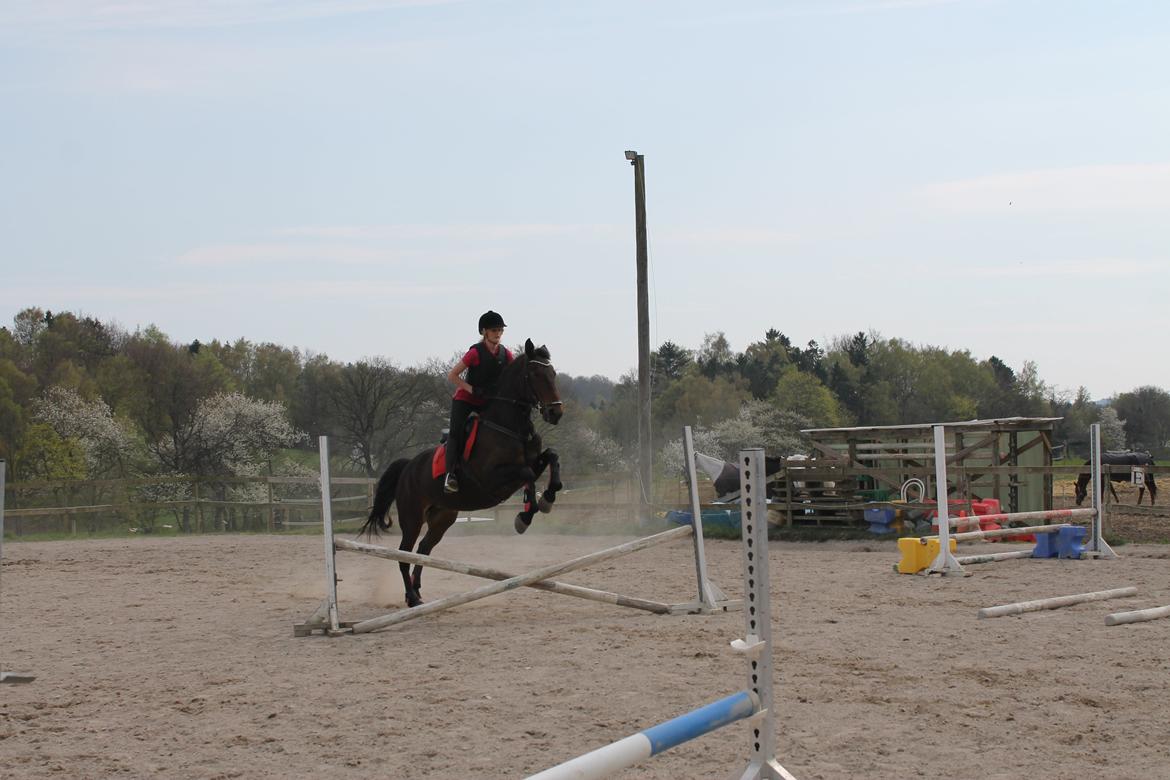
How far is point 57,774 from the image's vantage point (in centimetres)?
467

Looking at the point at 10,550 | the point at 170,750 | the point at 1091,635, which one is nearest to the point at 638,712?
the point at 170,750

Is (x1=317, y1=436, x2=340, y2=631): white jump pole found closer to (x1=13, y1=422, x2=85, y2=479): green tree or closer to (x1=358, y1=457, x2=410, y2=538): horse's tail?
(x1=358, y1=457, x2=410, y2=538): horse's tail

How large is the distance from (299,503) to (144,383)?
2437 cm

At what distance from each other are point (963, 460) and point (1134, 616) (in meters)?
9.11

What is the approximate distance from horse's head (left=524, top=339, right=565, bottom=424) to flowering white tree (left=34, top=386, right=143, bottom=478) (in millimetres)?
31646

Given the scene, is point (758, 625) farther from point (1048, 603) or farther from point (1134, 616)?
point (1048, 603)

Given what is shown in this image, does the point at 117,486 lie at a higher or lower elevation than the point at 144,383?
lower

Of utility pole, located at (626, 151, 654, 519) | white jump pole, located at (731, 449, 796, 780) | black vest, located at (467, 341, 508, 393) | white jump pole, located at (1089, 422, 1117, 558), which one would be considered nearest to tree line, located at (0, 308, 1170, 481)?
utility pole, located at (626, 151, 654, 519)

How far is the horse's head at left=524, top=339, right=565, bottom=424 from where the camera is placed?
27.9ft

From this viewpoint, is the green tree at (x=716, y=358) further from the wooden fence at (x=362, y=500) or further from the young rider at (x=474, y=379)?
the young rider at (x=474, y=379)

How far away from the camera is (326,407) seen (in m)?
41.5

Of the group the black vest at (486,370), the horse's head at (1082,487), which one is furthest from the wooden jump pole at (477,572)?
the horse's head at (1082,487)

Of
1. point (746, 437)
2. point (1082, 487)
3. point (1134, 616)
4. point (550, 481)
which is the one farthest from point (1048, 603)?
point (746, 437)

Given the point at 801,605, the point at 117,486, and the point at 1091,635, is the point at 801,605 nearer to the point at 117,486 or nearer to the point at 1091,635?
the point at 1091,635
